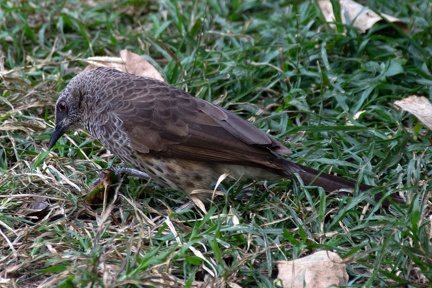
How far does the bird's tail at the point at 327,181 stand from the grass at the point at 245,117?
3.1 inches

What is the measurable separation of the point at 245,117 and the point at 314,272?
2368mm

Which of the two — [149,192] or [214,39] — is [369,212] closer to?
[149,192]

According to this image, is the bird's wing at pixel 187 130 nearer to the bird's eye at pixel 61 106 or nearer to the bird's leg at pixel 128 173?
the bird's leg at pixel 128 173

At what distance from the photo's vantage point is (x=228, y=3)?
8.21 m

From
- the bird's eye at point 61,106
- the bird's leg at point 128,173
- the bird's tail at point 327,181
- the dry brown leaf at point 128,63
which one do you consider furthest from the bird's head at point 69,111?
the bird's tail at point 327,181

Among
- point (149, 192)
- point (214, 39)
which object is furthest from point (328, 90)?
point (149, 192)

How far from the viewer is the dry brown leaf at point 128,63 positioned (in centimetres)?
701

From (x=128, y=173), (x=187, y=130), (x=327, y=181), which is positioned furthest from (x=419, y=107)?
(x=128, y=173)

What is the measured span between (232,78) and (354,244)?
2450 mm

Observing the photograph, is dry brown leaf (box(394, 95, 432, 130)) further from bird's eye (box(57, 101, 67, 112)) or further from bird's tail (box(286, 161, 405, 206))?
bird's eye (box(57, 101, 67, 112))

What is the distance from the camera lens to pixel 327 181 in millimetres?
5418

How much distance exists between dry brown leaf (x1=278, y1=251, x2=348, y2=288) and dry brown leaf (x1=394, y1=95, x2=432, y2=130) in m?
1.81

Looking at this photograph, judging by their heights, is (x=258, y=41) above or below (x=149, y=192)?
above

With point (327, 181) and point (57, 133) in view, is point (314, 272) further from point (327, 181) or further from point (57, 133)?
point (57, 133)
